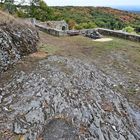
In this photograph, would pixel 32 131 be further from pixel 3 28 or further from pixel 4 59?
pixel 3 28

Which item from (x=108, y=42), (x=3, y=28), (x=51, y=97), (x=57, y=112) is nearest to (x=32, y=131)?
(x=57, y=112)

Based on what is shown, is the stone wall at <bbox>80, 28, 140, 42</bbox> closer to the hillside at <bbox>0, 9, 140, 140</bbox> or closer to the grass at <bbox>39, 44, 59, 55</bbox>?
the hillside at <bbox>0, 9, 140, 140</bbox>

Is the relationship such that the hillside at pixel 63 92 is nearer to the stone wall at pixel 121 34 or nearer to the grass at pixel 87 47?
the grass at pixel 87 47

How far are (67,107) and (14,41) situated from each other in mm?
4163

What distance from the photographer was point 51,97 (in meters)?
7.94

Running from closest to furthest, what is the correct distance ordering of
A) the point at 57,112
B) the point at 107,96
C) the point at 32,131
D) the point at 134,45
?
1. the point at 32,131
2. the point at 57,112
3. the point at 107,96
4. the point at 134,45

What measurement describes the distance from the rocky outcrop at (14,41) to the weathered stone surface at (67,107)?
2.93 feet

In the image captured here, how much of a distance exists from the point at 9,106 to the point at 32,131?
118 centimetres

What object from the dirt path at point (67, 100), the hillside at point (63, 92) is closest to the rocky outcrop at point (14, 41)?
the hillside at point (63, 92)

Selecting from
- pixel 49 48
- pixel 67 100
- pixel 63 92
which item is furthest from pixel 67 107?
pixel 49 48

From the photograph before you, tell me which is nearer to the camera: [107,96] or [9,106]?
[9,106]

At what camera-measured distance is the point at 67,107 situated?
7.57m

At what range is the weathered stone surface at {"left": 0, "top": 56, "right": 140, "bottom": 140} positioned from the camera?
6.82m

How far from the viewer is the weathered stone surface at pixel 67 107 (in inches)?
269
